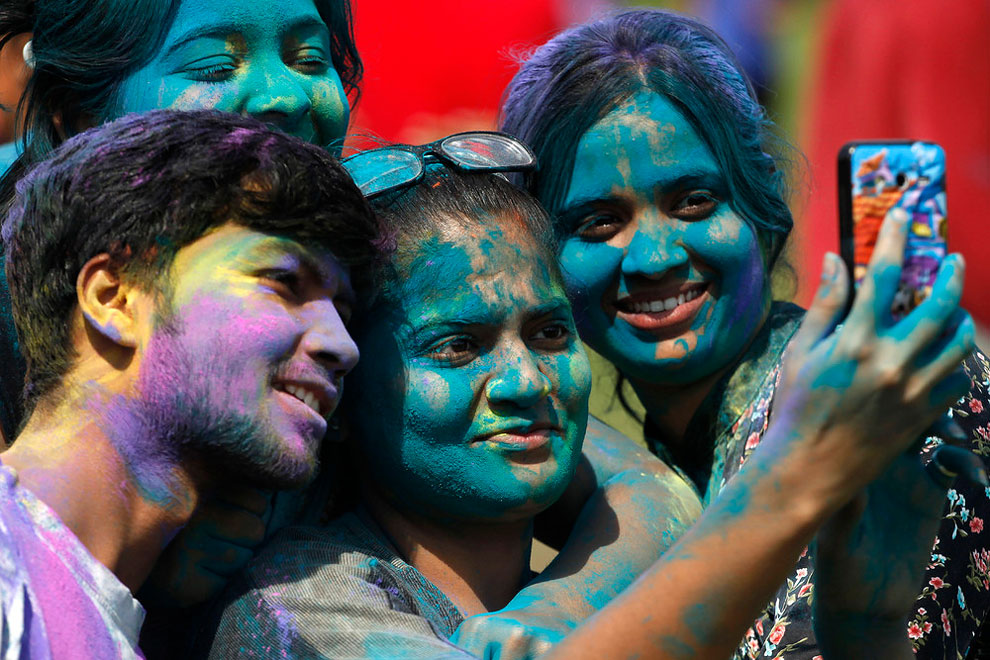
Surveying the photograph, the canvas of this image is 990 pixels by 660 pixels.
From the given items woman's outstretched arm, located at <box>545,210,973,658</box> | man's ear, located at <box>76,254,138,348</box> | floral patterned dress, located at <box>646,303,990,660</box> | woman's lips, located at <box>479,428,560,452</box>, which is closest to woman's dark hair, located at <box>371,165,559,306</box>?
woman's lips, located at <box>479,428,560,452</box>

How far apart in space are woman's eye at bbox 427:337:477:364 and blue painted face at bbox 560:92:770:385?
49 cm

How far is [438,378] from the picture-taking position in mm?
2576

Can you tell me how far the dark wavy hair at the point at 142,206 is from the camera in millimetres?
2395

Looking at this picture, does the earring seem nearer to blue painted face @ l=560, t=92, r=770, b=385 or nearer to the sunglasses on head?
the sunglasses on head

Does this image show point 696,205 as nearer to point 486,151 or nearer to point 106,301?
point 486,151

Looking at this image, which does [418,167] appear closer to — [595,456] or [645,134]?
[645,134]

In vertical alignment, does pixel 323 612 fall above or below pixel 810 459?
below

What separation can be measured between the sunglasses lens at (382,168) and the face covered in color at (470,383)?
147mm

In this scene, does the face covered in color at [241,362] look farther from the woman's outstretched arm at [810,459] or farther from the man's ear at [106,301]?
the woman's outstretched arm at [810,459]

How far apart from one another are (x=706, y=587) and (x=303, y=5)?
1696 mm

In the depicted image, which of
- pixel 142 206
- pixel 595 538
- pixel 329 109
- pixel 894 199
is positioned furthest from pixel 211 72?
pixel 894 199

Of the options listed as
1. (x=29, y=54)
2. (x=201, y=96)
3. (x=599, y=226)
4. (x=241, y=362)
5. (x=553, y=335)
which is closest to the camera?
(x=241, y=362)

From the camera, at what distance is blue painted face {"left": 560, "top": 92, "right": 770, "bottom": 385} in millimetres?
3027

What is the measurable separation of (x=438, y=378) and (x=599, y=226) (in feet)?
2.34
